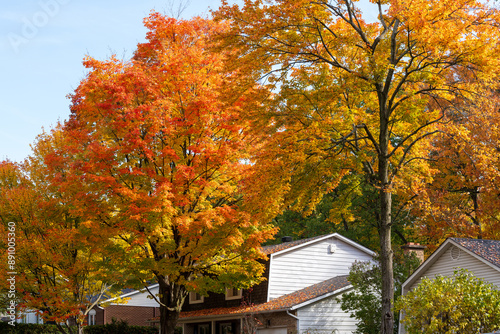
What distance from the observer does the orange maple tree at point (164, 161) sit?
18516 mm

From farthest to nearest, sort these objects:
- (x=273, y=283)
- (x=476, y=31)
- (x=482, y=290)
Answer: (x=273, y=283)
(x=476, y=31)
(x=482, y=290)

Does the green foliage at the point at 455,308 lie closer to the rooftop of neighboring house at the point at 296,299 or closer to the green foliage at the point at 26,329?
the rooftop of neighboring house at the point at 296,299

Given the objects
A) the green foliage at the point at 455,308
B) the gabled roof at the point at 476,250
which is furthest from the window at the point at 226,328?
the green foliage at the point at 455,308

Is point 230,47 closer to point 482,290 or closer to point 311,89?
point 311,89

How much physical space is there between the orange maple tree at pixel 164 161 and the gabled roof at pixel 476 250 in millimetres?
6790

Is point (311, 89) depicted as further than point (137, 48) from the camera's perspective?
No

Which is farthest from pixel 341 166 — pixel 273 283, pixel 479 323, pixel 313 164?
pixel 273 283

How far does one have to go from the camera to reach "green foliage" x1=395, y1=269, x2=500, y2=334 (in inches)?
485

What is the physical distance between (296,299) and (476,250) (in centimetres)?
956

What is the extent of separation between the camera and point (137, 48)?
22.0m

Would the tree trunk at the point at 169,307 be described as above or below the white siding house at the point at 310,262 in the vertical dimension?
below

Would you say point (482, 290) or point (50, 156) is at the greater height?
point (50, 156)

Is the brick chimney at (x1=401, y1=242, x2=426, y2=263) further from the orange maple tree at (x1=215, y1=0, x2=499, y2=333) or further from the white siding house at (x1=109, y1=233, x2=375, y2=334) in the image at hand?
the orange maple tree at (x1=215, y1=0, x2=499, y2=333)

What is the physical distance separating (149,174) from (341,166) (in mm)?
7436
